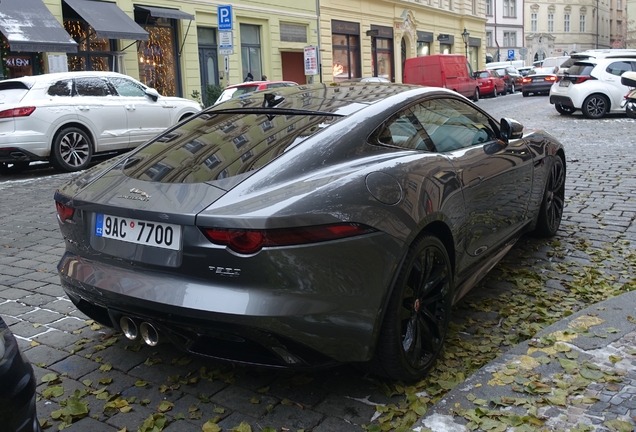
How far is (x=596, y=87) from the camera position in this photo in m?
18.2

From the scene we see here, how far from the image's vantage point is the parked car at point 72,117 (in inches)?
439

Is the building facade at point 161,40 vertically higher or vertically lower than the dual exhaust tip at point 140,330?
higher

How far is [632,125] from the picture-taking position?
15922mm

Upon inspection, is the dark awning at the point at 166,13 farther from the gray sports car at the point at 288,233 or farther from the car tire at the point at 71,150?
the gray sports car at the point at 288,233

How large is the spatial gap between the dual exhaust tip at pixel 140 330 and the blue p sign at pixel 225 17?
16.2m

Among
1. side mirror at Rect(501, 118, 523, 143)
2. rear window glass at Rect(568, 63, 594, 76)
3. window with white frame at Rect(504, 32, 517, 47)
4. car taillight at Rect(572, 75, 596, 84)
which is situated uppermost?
window with white frame at Rect(504, 32, 517, 47)

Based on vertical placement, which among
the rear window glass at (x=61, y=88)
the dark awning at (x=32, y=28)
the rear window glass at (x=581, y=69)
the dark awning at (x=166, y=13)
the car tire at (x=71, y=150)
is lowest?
the car tire at (x=71, y=150)

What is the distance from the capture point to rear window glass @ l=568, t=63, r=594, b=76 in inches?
728

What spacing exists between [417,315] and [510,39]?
7559 centimetres

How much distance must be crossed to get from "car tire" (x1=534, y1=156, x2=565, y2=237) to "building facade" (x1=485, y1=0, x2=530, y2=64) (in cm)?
6511

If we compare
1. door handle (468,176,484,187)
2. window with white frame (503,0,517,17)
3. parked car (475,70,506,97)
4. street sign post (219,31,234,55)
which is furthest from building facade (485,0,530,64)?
door handle (468,176,484,187)

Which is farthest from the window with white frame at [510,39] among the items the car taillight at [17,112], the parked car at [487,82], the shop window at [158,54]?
the car taillight at [17,112]

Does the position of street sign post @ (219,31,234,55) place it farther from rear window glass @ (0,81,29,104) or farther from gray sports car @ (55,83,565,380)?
gray sports car @ (55,83,565,380)

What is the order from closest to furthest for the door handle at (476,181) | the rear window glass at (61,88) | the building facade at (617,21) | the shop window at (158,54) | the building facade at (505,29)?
the door handle at (476,181) < the rear window glass at (61,88) < the shop window at (158,54) < the building facade at (505,29) < the building facade at (617,21)
